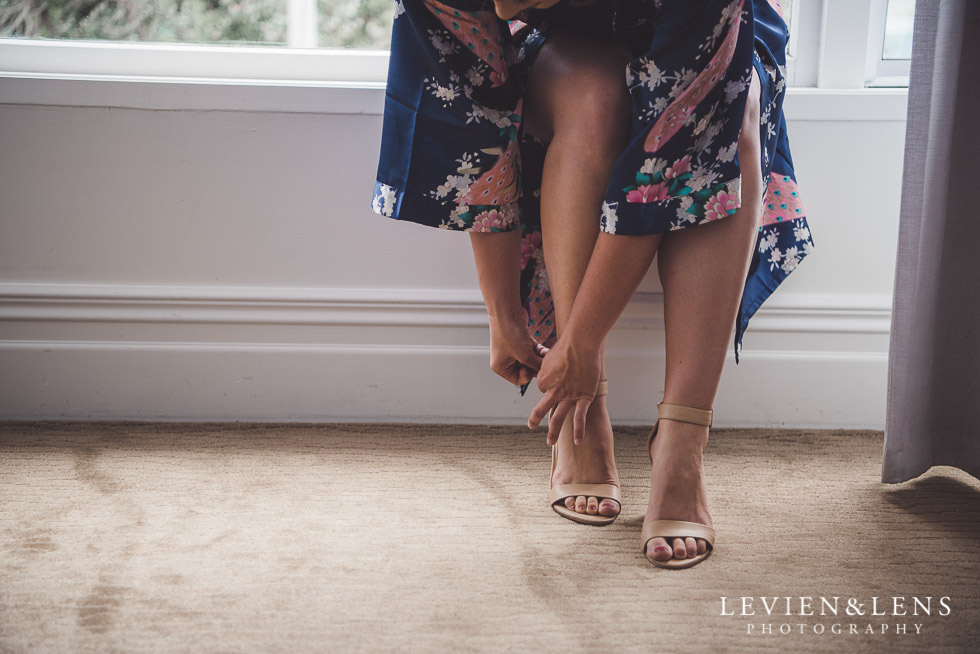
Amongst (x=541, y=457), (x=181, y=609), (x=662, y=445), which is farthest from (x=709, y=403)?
(x=181, y=609)

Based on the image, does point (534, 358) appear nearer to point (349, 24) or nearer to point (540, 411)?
point (540, 411)

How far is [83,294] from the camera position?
3.82ft

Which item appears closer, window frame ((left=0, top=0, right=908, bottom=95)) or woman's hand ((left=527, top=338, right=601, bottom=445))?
woman's hand ((left=527, top=338, right=601, bottom=445))

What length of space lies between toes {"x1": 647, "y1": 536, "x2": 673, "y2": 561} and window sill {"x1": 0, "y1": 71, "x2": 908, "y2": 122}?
712mm

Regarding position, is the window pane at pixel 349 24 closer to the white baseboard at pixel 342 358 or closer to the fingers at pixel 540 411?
the white baseboard at pixel 342 358

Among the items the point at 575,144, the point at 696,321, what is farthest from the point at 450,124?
the point at 696,321

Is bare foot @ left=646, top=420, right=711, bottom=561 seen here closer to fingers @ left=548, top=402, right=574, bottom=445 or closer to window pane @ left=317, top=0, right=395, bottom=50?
fingers @ left=548, top=402, right=574, bottom=445

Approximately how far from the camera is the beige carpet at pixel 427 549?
0.65 m

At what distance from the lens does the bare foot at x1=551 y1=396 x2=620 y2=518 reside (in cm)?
91

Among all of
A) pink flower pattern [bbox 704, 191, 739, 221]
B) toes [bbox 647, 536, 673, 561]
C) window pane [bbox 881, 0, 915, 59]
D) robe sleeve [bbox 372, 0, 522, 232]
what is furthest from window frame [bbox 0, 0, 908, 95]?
toes [bbox 647, 536, 673, 561]

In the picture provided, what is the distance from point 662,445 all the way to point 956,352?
1.37 feet

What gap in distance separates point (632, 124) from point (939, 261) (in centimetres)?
43

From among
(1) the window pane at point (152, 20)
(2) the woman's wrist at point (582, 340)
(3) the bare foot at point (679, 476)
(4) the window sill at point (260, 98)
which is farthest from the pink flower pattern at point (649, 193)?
(1) the window pane at point (152, 20)

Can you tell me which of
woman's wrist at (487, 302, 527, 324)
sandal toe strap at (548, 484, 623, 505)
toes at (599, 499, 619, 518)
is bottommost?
toes at (599, 499, 619, 518)
